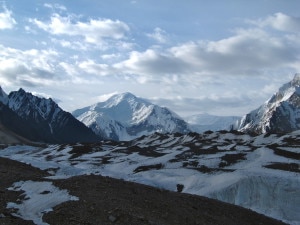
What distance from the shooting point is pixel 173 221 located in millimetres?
22844

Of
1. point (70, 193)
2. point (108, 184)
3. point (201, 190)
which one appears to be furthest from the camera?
point (201, 190)

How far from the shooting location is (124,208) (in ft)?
75.7

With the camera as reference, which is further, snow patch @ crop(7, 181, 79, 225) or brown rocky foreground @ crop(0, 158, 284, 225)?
snow patch @ crop(7, 181, 79, 225)

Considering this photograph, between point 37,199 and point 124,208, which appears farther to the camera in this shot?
point 37,199

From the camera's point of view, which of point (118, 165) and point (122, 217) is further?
point (118, 165)

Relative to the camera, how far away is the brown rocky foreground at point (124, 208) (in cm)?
2122

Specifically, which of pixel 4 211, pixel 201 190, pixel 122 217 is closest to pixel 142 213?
pixel 122 217

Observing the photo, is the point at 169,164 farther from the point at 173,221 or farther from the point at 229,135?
the point at 229,135

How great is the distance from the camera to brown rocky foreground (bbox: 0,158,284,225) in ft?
69.6

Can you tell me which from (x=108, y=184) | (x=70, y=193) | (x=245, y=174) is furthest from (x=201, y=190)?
(x=70, y=193)

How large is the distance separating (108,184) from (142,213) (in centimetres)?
708

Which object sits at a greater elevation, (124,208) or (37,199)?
(37,199)

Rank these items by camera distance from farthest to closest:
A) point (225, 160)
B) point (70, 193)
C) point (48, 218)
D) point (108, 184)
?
1. point (225, 160)
2. point (108, 184)
3. point (70, 193)
4. point (48, 218)

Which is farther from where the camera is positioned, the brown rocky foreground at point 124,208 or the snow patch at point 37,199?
the snow patch at point 37,199
